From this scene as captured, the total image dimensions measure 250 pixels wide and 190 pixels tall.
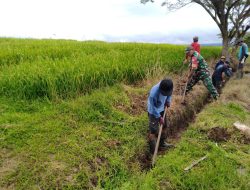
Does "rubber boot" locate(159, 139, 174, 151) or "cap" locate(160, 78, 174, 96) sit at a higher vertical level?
"cap" locate(160, 78, 174, 96)

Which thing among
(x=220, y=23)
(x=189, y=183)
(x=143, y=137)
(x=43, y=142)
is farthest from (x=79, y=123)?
(x=220, y=23)

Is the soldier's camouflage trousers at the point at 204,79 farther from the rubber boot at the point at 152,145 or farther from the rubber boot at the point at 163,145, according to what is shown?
the rubber boot at the point at 152,145

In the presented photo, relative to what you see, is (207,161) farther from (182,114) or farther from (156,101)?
(182,114)

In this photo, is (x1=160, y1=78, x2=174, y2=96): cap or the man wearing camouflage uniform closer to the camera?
(x1=160, y1=78, x2=174, y2=96): cap

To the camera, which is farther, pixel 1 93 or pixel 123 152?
pixel 1 93

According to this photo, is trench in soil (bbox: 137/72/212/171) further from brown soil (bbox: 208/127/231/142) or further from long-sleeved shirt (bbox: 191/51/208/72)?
long-sleeved shirt (bbox: 191/51/208/72)

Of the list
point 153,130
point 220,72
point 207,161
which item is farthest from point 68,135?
point 220,72

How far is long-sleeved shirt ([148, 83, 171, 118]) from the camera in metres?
4.34

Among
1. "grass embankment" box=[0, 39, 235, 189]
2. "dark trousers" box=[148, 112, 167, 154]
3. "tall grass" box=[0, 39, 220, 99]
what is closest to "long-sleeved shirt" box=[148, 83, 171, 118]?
"dark trousers" box=[148, 112, 167, 154]

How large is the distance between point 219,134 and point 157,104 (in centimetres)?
147

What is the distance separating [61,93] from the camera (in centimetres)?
533

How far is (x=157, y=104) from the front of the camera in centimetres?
455

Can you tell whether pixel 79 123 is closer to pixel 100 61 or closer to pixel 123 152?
pixel 123 152

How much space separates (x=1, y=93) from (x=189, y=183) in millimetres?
3925
